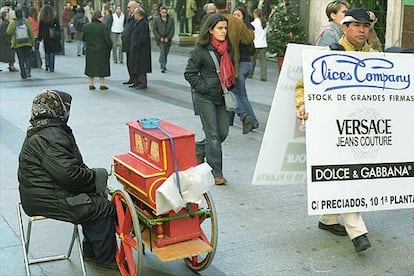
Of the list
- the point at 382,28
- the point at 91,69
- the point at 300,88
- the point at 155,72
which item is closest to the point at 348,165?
the point at 300,88

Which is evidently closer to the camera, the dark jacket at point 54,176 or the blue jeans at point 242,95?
the dark jacket at point 54,176

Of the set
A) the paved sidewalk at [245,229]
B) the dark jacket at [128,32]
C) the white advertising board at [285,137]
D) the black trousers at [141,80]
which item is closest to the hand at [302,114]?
the white advertising board at [285,137]

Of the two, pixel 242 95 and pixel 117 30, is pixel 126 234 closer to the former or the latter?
pixel 242 95

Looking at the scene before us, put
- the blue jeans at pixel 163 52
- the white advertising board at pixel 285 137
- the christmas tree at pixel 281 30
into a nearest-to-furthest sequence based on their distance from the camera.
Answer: the white advertising board at pixel 285 137 → the christmas tree at pixel 281 30 → the blue jeans at pixel 163 52

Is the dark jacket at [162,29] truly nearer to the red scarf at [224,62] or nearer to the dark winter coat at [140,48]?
the dark winter coat at [140,48]

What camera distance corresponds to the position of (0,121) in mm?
10117

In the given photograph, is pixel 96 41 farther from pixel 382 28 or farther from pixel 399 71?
pixel 399 71

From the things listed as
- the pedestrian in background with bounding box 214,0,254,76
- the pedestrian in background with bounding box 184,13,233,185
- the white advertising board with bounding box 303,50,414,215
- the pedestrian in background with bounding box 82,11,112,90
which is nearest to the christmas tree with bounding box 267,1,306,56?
the pedestrian in background with bounding box 82,11,112,90

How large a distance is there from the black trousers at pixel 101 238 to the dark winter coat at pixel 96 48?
8.91 meters

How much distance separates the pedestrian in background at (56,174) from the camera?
166 inches

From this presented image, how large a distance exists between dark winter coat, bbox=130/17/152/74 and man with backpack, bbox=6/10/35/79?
3.17 m

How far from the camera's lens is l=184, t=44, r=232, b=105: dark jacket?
6.35m

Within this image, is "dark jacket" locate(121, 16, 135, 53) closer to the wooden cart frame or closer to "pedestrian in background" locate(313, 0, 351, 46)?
"pedestrian in background" locate(313, 0, 351, 46)

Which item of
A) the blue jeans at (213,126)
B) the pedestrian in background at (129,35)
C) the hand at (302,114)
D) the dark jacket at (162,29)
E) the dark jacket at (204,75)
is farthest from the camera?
the dark jacket at (162,29)
